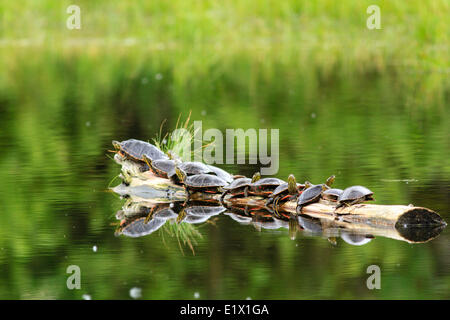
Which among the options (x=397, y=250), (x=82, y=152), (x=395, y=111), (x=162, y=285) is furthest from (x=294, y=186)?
(x=395, y=111)

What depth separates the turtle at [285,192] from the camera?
8453mm

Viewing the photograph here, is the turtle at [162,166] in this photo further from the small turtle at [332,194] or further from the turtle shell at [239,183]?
the small turtle at [332,194]

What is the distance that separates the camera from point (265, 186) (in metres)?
8.73

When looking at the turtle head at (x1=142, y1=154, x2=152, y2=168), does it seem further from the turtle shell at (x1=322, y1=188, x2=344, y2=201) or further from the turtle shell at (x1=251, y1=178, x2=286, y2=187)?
the turtle shell at (x1=322, y1=188, x2=344, y2=201)

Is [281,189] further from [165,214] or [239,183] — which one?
[165,214]

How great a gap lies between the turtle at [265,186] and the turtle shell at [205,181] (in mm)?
378

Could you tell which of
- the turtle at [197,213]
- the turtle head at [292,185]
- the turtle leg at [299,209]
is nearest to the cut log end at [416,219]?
the turtle leg at [299,209]

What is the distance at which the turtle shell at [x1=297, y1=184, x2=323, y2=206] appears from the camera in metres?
8.19

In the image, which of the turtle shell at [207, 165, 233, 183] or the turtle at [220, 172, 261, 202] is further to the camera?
the turtle shell at [207, 165, 233, 183]

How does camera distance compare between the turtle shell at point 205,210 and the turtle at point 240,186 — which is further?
the turtle at point 240,186

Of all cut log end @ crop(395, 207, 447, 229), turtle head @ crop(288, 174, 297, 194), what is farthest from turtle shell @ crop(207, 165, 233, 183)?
cut log end @ crop(395, 207, 447, 229)

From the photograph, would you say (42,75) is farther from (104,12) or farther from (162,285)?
(162,285)

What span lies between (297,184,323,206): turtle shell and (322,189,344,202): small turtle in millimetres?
54

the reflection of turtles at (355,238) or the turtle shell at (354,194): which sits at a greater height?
the turtle shell at (354,194)
